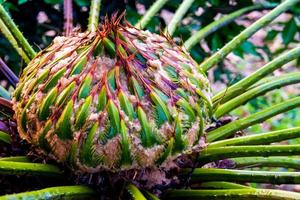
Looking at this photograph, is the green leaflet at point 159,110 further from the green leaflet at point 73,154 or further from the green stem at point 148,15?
the green stem at point 148,15

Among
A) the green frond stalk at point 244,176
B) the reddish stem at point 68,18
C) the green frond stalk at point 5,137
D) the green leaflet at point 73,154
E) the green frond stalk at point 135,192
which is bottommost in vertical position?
the green frond stalk at point 135,192

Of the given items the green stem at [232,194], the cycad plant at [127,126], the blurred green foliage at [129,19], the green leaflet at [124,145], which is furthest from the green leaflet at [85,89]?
the blurred green foliage at [129,19]

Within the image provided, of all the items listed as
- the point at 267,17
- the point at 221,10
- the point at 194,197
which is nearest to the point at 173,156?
the point at 194,197

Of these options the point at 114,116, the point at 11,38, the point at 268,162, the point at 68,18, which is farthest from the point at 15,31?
the point at 268,162

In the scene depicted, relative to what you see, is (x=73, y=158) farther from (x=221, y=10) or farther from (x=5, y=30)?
(x=221, y=10)

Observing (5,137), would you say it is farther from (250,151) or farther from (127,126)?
(250,151)

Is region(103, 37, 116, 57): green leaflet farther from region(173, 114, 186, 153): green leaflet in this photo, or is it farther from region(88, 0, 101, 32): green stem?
region(88, 0, 101, 32): green stem

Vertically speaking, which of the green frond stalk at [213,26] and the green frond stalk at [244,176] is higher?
the green frond stalk at [213,26]
